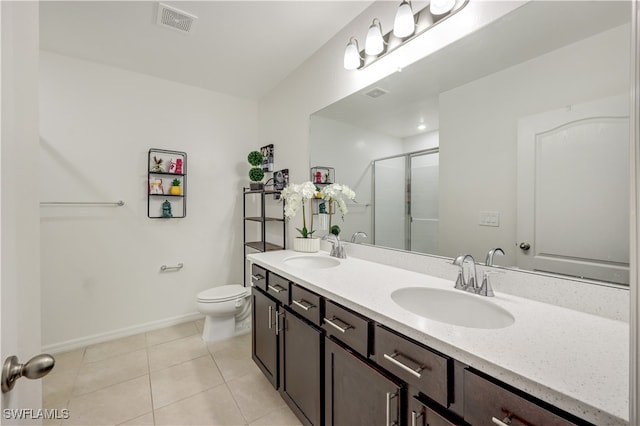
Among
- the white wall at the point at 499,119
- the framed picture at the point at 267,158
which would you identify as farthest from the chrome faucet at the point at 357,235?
the framed picture at the point at 267,158

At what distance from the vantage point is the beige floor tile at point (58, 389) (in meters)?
1.66

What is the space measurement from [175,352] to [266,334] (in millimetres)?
1086

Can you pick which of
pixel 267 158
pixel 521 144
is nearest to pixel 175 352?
pixel 267 158

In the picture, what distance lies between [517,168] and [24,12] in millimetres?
1619

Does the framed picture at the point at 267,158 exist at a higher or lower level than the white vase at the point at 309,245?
higher

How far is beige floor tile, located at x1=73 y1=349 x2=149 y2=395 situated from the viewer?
1.83 metres

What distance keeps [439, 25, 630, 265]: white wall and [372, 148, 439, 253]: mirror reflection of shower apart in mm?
56

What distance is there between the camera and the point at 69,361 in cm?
212

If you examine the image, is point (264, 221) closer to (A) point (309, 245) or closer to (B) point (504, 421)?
(A) point (309, 245)

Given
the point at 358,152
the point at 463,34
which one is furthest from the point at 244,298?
the point at 463,34

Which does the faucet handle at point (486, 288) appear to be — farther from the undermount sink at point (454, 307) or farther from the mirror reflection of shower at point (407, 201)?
the mirror reflection of shower at point (407, 201)

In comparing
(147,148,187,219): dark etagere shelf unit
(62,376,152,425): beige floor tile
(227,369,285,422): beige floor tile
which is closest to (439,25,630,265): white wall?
(227,369,285,422): beige floor tile

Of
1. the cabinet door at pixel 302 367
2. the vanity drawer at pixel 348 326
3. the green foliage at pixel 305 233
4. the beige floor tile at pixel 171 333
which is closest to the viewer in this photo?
the vanity drawer at pixel 348 326

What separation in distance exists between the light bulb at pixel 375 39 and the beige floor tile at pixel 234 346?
7.87ft
